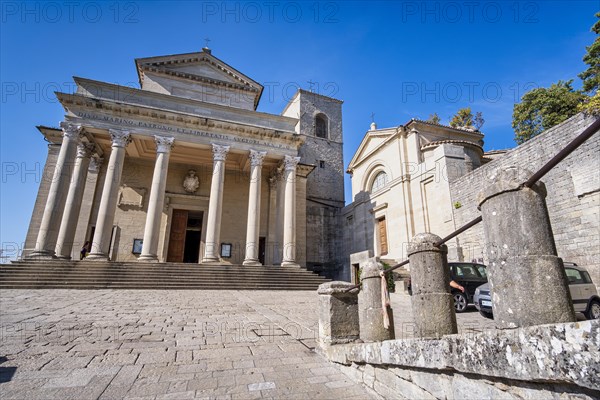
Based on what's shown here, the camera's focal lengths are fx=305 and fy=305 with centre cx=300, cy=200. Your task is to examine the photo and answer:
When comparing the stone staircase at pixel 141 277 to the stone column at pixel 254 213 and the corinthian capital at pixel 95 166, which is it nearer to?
the stone column at pixel 254 213

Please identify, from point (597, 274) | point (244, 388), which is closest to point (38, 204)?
point (244, 388)

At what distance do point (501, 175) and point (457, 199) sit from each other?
1500 cm

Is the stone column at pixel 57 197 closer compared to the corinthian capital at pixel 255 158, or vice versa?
the stone column at pixel 57 197

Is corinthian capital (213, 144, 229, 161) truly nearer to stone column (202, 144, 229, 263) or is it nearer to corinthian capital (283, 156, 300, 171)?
stone column (202, 144, 229, 263)

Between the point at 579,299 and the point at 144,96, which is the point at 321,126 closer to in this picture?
the point at 144,96

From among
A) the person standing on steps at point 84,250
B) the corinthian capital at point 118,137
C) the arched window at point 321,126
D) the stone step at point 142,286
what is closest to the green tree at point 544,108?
the arched window at point 321,126

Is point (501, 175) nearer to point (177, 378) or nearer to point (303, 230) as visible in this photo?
point (177, 378)

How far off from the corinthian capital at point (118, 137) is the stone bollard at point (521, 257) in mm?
18184

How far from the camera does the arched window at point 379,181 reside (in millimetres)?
21227

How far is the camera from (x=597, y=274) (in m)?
10.0

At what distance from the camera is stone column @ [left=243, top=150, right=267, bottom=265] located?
55.0 feet

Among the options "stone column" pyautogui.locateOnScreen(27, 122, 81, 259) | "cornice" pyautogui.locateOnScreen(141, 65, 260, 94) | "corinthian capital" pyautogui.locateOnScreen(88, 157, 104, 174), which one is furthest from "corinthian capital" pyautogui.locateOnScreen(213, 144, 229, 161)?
"corinthian capital" pyautogui.locateOnScreen(88, 157, 104, 174)

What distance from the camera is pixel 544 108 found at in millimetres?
20250

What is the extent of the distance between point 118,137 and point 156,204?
4.30m
